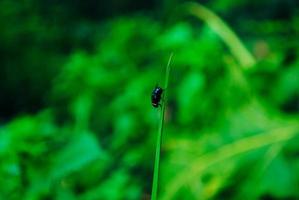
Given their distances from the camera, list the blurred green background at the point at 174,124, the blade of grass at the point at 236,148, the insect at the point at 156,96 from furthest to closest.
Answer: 1. the blade of grass at the point at 236,148
2. the blurred green background at the point at 174,124
3. the insect at the point at 156,96

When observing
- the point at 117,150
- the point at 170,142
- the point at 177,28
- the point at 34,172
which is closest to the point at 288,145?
the point at 170,142

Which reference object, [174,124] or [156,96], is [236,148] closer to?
[174,124]

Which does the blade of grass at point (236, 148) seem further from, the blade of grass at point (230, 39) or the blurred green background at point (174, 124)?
the blade of grass at point (230, 39)

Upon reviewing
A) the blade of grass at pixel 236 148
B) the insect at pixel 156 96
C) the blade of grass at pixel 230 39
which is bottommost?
the insect at pixel 156 96

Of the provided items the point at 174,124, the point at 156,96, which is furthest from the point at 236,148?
the point at 156,96

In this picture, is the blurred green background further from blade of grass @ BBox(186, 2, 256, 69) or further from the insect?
the insect

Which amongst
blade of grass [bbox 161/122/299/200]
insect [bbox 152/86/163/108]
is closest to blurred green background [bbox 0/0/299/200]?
blade of grass [bbox 161/122/299/200]

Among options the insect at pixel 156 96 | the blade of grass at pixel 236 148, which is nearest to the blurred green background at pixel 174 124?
the blade of grass at pixel 236 148

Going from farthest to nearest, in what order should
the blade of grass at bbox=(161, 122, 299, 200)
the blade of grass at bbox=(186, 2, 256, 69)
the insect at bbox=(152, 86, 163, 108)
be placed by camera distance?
1. the blade of grass at bbox=(186, 2, 256, 69)
2. the blade of grass at bbox=(161, 122, 299, 200)
3. the insect at bbox=(152, 86, 163, 108)
